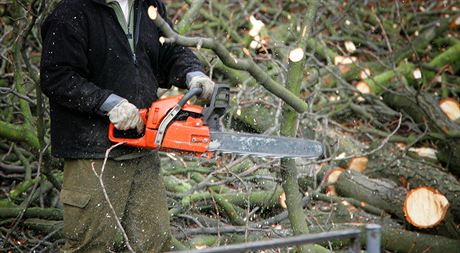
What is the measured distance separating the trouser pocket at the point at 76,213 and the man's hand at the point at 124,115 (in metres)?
0.37

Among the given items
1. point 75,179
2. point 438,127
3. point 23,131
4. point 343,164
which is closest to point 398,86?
point 438,127

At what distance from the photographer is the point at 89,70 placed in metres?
2.93

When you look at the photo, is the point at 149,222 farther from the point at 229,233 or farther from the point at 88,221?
the point at 229,233

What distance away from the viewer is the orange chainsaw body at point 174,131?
9.19 ft

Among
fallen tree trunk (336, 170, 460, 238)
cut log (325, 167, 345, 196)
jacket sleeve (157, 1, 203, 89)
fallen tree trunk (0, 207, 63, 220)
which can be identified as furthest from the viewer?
cut log (325, 167, 345, 196)

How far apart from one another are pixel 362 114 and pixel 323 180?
6.56 feet

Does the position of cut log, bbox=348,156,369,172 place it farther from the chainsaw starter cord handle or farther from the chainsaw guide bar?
the chainsaw starter cord handle

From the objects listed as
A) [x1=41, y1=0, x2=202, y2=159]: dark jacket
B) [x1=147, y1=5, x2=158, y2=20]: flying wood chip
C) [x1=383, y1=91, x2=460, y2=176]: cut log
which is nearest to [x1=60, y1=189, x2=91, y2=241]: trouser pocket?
[x1=41, y1=0, x2=202, y2=159]: dark jacket

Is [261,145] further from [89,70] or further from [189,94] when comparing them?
[89,70]

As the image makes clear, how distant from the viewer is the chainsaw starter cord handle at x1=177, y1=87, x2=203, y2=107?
2.80m

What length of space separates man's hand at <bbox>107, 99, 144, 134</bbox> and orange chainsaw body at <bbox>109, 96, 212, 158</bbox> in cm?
7

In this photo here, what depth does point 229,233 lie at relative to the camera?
12.5 ft

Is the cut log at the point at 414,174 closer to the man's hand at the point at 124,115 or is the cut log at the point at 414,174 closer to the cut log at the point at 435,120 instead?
the cut log at the point at 435,120

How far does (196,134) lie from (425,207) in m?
1.79
